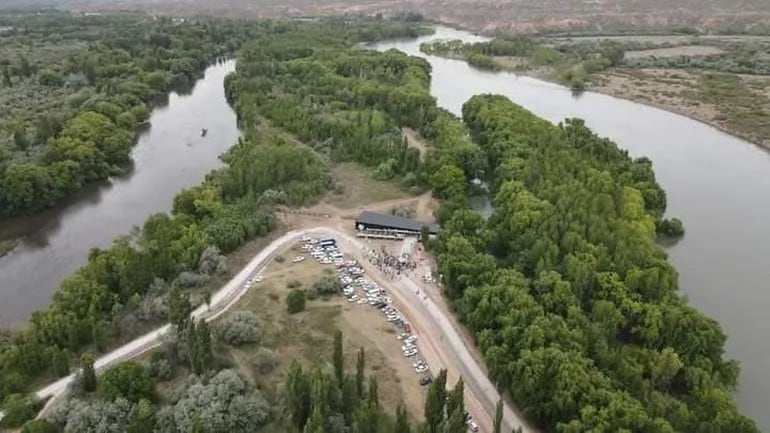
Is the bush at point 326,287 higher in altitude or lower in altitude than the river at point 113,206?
higher

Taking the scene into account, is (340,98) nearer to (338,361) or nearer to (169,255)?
(169,255)

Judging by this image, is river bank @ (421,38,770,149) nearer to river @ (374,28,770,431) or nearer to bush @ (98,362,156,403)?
river @ (374,28,770,431)

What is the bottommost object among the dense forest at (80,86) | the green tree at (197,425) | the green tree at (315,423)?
the dense forest at (80,86)

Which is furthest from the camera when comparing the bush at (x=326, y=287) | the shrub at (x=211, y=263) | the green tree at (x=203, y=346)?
the shrub at (x=211, y=263)

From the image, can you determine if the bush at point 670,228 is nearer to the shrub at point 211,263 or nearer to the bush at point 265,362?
the bush at point 265,362

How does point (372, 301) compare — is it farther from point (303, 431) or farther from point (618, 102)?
point (618, 102)

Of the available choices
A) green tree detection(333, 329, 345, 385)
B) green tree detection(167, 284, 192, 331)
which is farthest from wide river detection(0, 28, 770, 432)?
green tree detection(333, 329, 345, 385)

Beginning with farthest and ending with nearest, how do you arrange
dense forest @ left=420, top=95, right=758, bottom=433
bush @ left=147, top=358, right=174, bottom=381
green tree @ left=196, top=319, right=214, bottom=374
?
bush @ left=147, top=358, right=174, bottom=381
green tree @ left=196, top=319, right=214, bottom=374
dense forest @ left=420, top=95, right=758, bottom=433

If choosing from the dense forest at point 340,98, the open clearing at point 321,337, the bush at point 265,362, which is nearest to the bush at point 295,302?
the open clearing at point 321,337
